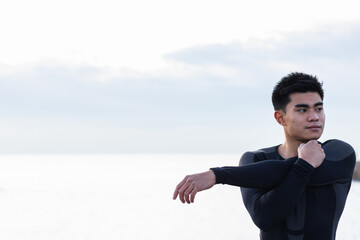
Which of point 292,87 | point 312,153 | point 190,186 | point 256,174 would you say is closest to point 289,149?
point 312,153

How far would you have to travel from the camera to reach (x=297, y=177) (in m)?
3.59

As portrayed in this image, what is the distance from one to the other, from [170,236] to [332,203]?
46.9 feet

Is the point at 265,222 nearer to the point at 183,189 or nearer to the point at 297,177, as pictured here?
the point at 297,177

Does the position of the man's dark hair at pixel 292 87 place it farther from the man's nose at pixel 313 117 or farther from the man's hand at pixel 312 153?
the man's hand at pixel 312 153

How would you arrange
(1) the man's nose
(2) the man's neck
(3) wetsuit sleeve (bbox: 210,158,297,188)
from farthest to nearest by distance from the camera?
(2) the man's neck < (1) the man's nose < (3) wetsuit sleeve (bbox: 210,158,297,188)

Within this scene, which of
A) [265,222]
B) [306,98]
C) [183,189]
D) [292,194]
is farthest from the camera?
[306,98]

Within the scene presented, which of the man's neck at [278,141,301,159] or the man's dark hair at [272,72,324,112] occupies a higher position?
the man's dark hair at [272,72,324,112]

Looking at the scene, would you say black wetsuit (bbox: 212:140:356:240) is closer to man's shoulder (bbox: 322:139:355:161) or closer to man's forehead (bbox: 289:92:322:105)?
man's shoulder (bbox: 322:139:355:161)

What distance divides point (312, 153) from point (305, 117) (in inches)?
11.8

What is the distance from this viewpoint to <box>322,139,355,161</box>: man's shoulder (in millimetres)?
3982

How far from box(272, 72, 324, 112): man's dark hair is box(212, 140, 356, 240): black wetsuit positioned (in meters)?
0.53

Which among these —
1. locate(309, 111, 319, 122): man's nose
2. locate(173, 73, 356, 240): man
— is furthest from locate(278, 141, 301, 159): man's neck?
locate(309, 111, 319, 122): man's nose

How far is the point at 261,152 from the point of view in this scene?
13.7ft

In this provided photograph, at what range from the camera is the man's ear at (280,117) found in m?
4.12
